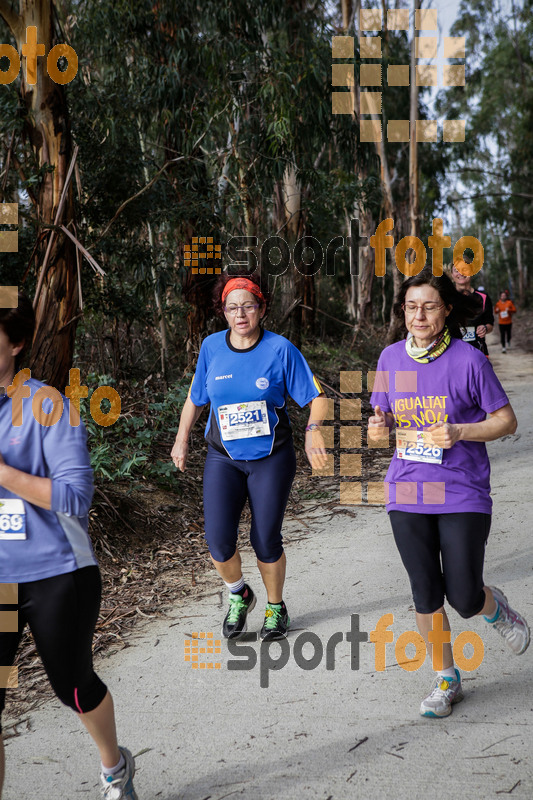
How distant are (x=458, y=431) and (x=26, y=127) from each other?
5.11 meters

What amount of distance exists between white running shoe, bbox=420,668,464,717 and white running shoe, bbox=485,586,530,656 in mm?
332

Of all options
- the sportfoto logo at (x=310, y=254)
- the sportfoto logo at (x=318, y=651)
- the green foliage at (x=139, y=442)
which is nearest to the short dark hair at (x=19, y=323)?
the sportfoto logo at (x=310, y=254)

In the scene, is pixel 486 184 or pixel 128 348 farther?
pixel 486 184

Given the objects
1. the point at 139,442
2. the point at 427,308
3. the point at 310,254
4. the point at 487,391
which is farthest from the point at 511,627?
the point at 310,254

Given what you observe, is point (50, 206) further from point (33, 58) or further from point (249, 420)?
point (249, 420)

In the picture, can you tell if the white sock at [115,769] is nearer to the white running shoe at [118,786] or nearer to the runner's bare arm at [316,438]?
the white running shoe at [118,786]

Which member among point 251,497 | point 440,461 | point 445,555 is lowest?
point 445,555

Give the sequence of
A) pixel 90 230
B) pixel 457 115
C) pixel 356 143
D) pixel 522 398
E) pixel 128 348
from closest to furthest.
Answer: pixel 90 230, pixel 128 348, pixel 356 143, pixel 522 398, pixel 457 115

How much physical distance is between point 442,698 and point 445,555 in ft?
1.95

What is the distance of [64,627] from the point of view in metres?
2.29

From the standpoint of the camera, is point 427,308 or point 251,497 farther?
point 251,497

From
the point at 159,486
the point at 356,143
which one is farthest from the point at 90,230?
the point at 356,143

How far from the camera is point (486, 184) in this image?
1361 inches

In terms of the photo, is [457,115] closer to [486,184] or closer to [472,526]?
[486,184]
